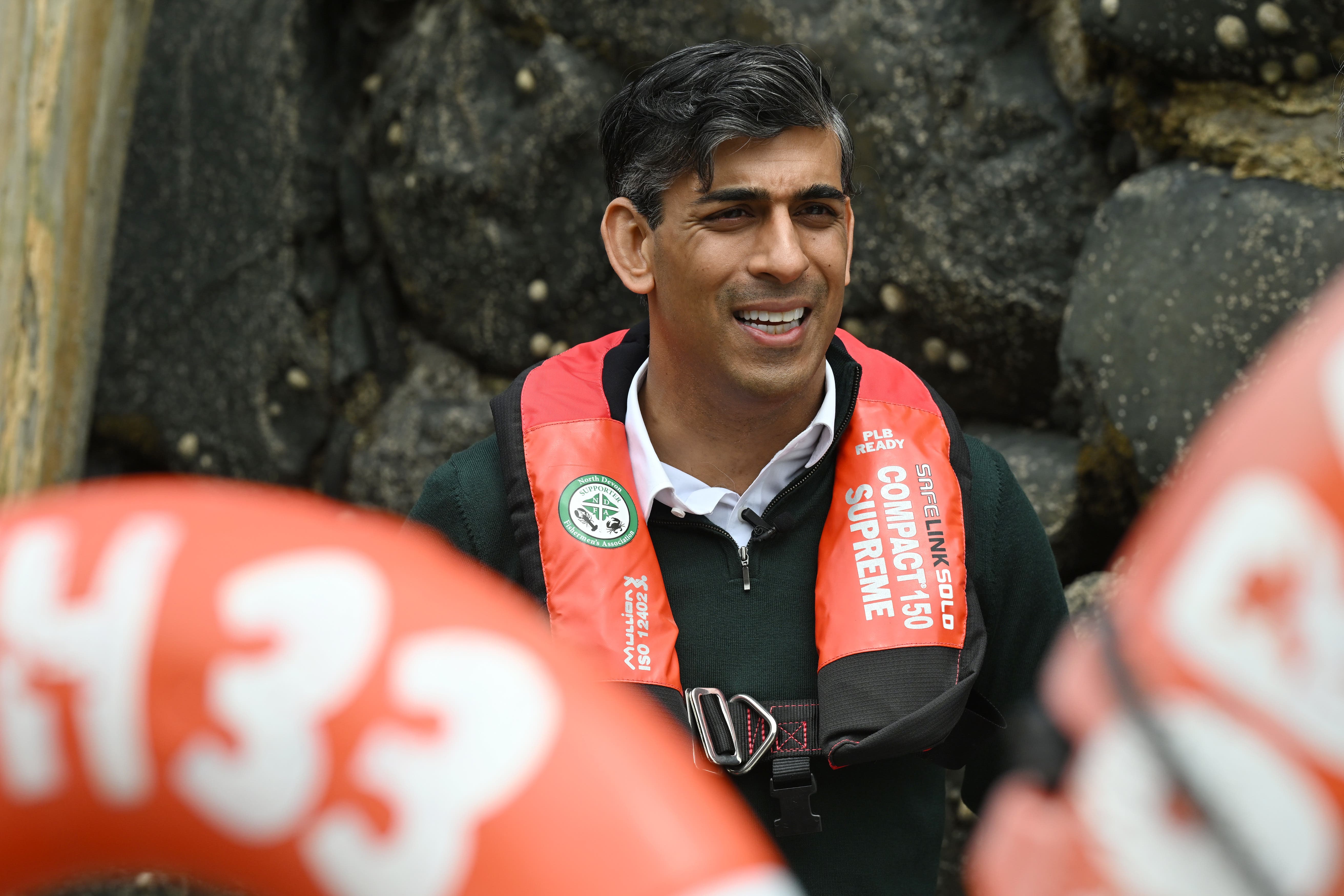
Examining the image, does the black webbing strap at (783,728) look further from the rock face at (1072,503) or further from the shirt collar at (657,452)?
the rock face at (1072,503)

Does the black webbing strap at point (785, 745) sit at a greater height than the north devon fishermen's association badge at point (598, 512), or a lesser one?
lesser

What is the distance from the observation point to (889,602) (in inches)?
61.8

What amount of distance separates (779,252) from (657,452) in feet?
1.06

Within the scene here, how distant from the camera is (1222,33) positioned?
7.39 feet

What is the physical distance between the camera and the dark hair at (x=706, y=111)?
5.37ft

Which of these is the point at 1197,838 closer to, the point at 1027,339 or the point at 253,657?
the point at 253,657

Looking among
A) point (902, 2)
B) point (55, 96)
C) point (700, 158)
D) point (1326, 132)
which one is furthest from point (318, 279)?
point (1326, 132)

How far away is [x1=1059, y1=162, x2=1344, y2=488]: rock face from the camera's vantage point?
2154mm

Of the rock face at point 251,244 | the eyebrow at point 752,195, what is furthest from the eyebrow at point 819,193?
the rock face at point 251,244

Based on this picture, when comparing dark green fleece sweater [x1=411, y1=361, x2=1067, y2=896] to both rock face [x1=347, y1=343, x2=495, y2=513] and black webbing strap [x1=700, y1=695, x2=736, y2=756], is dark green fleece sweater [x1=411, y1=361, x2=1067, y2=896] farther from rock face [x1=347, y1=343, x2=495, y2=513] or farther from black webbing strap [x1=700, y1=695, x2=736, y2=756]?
rock face [x1=347, y1=343, x2=495, y2=513]

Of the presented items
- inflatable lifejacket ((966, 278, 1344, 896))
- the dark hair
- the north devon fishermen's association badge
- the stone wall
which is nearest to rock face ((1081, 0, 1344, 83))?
the stone wall

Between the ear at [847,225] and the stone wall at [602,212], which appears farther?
the stone wall at [602,212]

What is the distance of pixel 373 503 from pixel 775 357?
180cm

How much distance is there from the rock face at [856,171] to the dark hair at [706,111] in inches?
35.2
